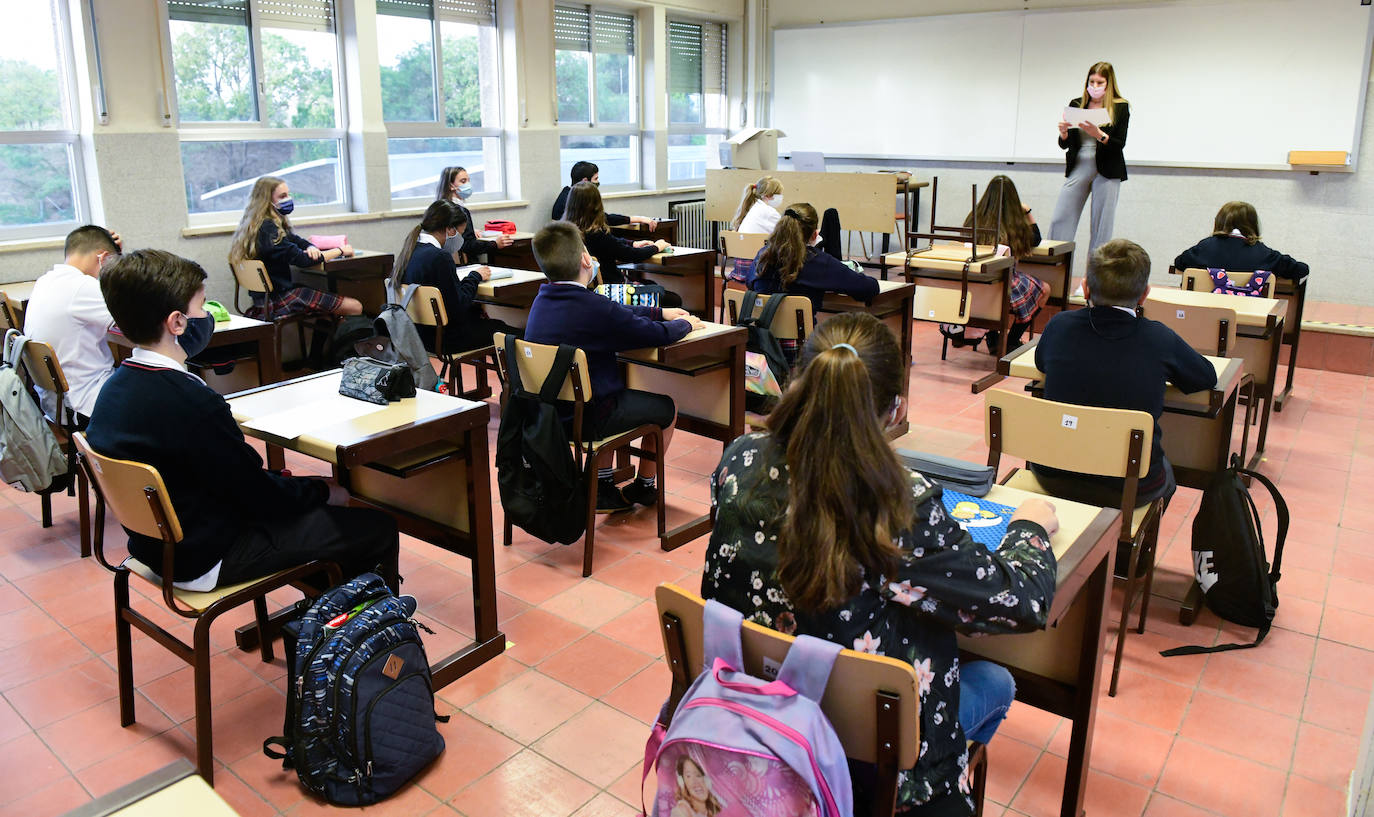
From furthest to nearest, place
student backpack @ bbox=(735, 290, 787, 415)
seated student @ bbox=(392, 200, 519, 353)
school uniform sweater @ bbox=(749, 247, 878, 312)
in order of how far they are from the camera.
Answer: seated student @ bbox=(392, 200, 519, 353) → school uniform sweater @ bbox=(749, 247, 878, 312) → student backpack @ bbox=(735, 290, 787, 415)

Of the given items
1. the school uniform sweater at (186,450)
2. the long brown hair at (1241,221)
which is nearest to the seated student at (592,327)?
the school uniform sweater at (186,450)

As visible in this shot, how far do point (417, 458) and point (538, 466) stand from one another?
663 millimetres

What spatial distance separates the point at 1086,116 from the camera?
5.82 meters

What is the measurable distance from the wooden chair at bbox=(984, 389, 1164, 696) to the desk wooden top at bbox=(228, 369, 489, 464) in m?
1.36

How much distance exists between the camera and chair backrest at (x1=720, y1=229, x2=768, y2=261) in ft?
18.7

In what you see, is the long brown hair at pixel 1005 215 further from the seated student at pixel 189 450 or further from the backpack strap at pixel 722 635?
the backpack strap at pixel 722 635

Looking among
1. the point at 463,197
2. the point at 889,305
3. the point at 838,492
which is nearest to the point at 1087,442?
the point at 838,492

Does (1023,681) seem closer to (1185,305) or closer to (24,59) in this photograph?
(1185,305)

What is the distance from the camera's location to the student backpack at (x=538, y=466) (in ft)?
10.2

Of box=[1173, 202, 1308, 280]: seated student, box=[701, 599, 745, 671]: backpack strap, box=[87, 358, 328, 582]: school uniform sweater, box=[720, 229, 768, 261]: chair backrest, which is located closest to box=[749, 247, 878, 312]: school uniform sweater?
box=[720, 229, 768, 261]: chair backrest

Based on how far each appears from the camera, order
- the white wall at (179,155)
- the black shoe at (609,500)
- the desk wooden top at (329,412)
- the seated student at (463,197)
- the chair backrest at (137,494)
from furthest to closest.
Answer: the seated student at (463,197) → the white wall at (179,155) → the black shoe at (609,500) → the desk wooden top at (329,412) → the chair backrest at (137,494)

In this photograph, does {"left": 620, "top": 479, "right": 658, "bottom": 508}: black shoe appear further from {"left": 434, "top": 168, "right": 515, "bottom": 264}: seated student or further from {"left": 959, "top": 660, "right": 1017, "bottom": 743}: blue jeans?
{"left": 434, "top": 168, "right": 515, "bottom": 264}: seated student

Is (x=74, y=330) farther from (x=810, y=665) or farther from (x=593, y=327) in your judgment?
(x=810, y=665)

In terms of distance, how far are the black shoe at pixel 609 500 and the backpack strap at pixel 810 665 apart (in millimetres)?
2467
